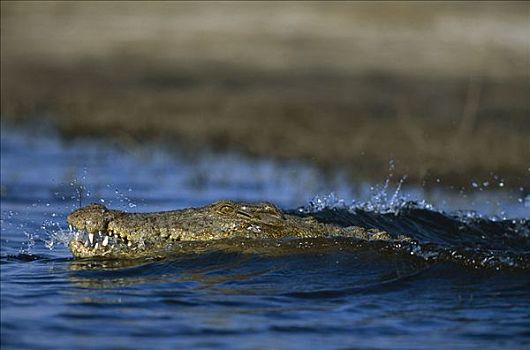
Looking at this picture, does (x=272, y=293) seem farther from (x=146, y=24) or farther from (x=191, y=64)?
(x=146, y=24)

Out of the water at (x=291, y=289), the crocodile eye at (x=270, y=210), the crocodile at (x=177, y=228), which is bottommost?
the water at (x=291, y=289)

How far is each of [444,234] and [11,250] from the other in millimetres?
3536

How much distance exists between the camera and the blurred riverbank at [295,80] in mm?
16172

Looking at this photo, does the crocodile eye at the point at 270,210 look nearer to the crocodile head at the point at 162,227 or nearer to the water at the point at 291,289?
the crocodile head at the point at 162,227

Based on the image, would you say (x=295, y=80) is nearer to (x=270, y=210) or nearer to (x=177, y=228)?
(x=270, y=210)

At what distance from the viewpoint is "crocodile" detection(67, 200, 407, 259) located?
873cm

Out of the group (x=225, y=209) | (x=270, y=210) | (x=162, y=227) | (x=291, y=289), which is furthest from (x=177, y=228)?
(x=291, y=289)

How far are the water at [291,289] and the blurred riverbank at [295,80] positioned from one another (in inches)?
149

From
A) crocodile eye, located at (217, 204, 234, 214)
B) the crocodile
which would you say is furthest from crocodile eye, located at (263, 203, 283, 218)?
crocodile eye, located at (217, 204, 234, 214)

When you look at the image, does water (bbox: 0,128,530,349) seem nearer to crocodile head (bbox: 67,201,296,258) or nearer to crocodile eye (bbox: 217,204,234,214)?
crocodile head (bbox: 67,201,296,258)

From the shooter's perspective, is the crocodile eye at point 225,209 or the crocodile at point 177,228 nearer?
the crocodile at point 177,228

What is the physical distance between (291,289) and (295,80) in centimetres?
1343

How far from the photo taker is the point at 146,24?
79.4 ft

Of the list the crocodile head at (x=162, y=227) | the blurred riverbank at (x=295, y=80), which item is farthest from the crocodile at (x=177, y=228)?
the blurred riverbank at (x=295, y=80)
